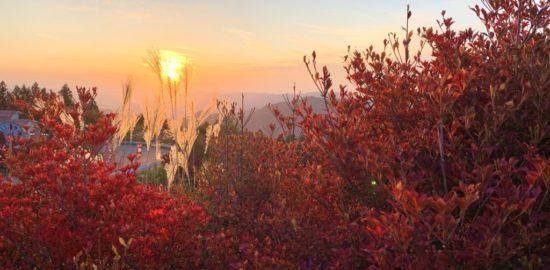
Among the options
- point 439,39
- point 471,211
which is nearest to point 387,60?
point 439,39

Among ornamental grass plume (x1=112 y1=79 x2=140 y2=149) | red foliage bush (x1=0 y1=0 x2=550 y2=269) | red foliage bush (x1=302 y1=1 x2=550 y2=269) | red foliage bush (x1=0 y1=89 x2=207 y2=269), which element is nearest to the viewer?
red foliage bush (x1=302 y1=1 x2=550 y2=269)

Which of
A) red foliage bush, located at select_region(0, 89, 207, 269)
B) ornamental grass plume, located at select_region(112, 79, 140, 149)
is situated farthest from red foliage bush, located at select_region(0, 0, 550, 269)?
ornamental grass plume, located at select_region(112, 79, 140, 149)

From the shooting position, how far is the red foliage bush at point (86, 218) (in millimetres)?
3303

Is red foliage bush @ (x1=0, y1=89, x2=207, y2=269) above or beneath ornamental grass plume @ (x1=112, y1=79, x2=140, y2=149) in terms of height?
beneath

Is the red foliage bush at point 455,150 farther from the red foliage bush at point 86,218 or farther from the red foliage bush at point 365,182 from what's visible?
the red foliage bush at point 86,218

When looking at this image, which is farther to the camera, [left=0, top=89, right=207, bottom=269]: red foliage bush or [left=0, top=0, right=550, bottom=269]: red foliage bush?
[left=0, top=89, right=207, bottom=269]: red foliage bush

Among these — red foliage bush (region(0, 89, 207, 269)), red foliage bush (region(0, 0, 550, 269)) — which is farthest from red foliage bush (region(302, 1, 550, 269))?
red foliage bush (region(0, 89, 207, 269))

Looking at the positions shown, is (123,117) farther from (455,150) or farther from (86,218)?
(455,150)

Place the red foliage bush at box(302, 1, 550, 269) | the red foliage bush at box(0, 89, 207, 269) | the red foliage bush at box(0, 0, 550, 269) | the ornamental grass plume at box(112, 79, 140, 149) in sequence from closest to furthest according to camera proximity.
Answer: the red foliage bush at box(302, 1, 550, 269) < the red foliage bush at box(0, 0, 550, 269) < the red foliage bush at box(0, 89, 207, 269) < the ornamental grass plume at box(112, 79, 140, 149)

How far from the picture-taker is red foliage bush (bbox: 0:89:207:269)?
3.30 m

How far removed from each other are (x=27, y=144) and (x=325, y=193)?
3.08m

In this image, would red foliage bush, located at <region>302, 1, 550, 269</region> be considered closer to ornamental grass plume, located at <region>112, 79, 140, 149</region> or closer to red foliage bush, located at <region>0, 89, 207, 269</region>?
red foliage bush, located at <region>0, 89, 207, 269</region>

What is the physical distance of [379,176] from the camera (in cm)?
274

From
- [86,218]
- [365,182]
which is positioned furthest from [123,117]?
[365,182]
